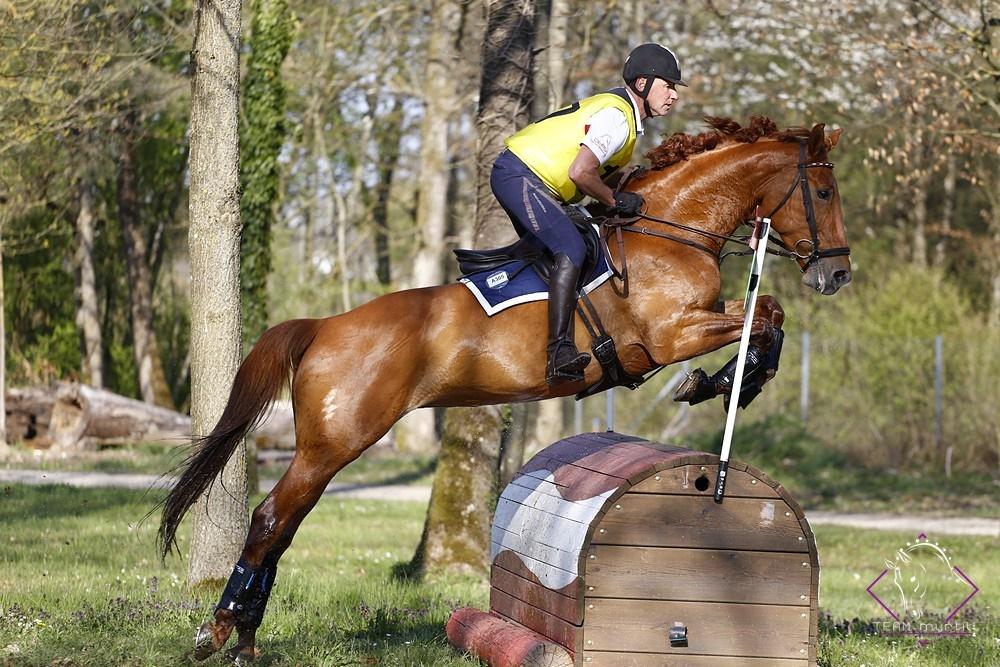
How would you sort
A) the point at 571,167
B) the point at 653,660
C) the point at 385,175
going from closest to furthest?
the point at 653,660 → the point at 571,167 → the point at 385,175

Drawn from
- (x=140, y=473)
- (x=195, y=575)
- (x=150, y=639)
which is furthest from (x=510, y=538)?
(x=140, y=473)

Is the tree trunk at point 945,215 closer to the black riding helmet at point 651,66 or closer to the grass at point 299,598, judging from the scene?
the grass at point 299,598

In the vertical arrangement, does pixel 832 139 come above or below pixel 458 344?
above

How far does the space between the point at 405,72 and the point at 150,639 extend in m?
20.6

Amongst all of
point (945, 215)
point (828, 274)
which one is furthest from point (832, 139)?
point (945, 215)

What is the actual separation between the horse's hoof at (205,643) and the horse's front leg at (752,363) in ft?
8.37

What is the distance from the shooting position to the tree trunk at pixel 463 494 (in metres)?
9.38

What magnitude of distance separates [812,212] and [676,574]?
213 cm

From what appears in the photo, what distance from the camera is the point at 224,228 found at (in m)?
7.99

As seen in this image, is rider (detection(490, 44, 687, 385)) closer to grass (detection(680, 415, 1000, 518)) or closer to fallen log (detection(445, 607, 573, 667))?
fallen log (detection(445, 607, 573, 667))

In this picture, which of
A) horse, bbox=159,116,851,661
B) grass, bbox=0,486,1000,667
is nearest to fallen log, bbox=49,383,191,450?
grass, bbox=0,486,1000,667

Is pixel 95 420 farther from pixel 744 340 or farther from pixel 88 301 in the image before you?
pixel 744 340

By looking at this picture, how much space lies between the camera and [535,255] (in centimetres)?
625

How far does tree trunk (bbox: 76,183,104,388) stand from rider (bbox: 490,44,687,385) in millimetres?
18128
